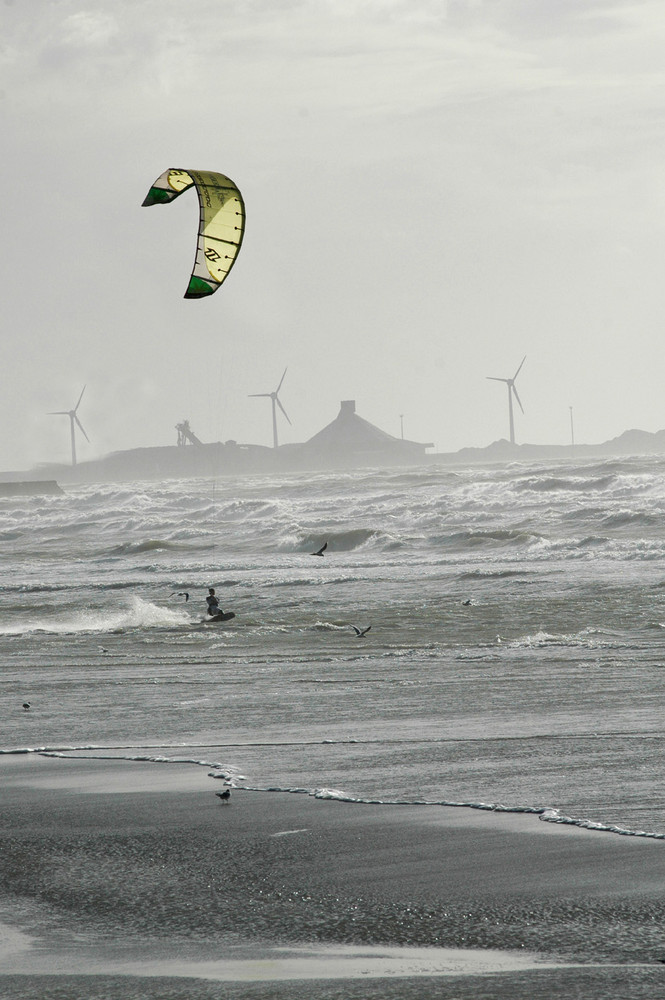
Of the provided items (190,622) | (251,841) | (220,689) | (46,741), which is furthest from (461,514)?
(251,841)

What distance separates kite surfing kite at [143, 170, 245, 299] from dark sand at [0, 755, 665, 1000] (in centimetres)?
525

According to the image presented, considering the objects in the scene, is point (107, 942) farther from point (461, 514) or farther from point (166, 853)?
point (461, 514)

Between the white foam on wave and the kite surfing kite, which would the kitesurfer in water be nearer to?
the white foam on wave

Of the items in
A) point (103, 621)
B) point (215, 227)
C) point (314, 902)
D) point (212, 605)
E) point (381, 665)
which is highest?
point (215, 227)

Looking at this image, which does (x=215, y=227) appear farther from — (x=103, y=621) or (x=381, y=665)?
(x=103, y=621)

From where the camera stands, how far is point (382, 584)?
A: 23.3m

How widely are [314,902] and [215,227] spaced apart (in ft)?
23.6

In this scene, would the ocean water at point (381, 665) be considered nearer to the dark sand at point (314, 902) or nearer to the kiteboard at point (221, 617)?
the kiteboard at point (221, 617)

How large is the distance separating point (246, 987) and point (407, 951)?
597 mm

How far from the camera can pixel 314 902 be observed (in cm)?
464

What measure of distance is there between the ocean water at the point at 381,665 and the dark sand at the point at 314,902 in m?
0.60

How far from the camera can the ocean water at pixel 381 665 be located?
277 inches

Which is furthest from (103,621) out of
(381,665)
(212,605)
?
(381,665)

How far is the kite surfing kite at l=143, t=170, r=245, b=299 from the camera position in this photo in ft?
34.1
